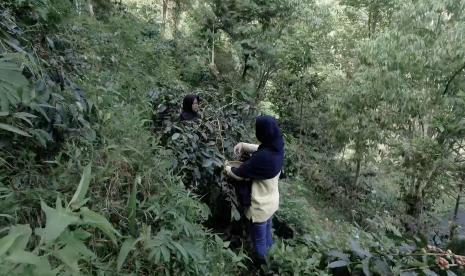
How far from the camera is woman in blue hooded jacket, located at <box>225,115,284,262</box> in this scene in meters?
3.32

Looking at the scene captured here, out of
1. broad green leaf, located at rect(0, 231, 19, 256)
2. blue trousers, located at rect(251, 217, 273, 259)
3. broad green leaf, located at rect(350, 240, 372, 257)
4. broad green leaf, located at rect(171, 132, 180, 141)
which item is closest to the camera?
broad green leaf, located at rect(0, 231, 19, 256)

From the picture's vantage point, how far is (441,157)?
22.0 ft

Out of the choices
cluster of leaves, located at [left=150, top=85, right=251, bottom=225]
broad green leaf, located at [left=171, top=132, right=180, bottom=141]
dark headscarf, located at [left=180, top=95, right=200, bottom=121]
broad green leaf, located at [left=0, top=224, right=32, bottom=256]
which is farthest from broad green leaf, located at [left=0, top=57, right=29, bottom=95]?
dark headscarf, located at [left=180, top=95, right=200, bottom=121]

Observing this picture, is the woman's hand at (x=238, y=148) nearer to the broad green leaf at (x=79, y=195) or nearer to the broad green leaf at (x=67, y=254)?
the broad green leaf at (x=79, y=195)

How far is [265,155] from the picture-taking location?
3316mm

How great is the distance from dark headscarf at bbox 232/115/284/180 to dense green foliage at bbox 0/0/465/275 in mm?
266

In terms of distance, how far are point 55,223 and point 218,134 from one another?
2640 mm

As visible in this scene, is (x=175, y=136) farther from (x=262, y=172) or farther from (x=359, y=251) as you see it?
(x=359, y=251)

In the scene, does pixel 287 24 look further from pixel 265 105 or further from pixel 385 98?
pixel 385 98

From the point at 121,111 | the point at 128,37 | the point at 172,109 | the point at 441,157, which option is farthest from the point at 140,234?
the point at 441,157

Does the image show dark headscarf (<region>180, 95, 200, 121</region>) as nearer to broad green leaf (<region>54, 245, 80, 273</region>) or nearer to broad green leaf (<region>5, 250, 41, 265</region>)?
broad green leaf (<region>54, 245, 80, 273</region>)

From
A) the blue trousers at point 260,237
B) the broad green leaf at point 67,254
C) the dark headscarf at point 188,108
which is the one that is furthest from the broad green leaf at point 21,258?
the dark headscarf at point 188,108

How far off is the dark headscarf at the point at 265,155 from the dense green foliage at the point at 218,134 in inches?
10.5

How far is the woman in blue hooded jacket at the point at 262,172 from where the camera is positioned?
3.32 m
